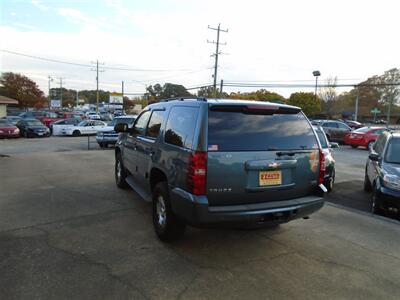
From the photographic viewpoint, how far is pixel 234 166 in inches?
143

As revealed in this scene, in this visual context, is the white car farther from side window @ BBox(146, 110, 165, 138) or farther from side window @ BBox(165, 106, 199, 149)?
side window @ BBox(165, 106, 199, 149)

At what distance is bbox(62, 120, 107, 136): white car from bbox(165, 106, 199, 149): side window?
972 inches

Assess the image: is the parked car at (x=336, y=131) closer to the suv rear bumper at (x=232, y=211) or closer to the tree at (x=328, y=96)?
the suv rear bumper at (x=232, y=211)

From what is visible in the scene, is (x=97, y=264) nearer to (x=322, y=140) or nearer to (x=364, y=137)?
(x=322, y=140)

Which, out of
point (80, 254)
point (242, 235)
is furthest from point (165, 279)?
point (242, 235)

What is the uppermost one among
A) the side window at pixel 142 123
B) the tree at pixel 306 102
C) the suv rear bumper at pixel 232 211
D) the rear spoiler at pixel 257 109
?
the tree at pixel 306 102

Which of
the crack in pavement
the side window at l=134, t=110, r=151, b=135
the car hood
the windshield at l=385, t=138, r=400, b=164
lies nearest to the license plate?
the crack in pavement

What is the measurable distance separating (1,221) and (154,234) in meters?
2.49

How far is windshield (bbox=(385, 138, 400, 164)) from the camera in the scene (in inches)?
254

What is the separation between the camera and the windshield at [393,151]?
645 cm

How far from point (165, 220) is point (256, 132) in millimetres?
1639

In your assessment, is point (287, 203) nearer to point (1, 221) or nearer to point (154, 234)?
point (154, 234)

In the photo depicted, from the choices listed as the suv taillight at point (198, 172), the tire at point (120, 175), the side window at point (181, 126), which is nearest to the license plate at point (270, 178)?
the suv taillight at point (198, 172)

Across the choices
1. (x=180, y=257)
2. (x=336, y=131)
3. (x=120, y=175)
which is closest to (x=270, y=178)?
(x=180, y=257)
